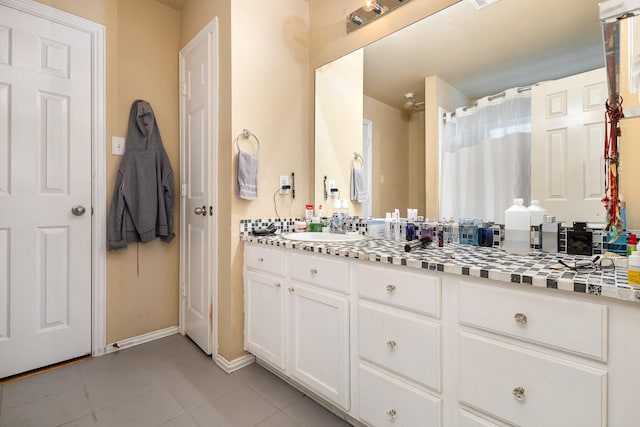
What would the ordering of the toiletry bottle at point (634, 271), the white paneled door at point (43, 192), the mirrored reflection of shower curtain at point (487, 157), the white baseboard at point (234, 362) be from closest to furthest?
the toiletry bottle at point (634, 271) < the mirrored reflection of shower curtain at point (487, 157) < the white paneled door at point (43, 192) < the white baseboard at point (234, 362)

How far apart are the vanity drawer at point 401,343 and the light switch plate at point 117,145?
6.39 ft

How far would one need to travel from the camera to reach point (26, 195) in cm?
180

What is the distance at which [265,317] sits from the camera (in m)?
1.75

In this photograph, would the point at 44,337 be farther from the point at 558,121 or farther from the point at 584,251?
the point at 558,121

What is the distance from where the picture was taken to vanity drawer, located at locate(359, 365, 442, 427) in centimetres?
106

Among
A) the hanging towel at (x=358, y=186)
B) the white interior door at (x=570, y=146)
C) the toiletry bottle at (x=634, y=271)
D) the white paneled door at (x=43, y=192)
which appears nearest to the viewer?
the toiletry bottle at (x=634, y=271)

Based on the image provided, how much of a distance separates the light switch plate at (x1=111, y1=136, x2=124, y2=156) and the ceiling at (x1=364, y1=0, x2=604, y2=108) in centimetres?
175

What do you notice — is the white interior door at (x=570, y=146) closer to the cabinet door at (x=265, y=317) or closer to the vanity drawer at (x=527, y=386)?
the vanity drawer at (x=527, y=386)

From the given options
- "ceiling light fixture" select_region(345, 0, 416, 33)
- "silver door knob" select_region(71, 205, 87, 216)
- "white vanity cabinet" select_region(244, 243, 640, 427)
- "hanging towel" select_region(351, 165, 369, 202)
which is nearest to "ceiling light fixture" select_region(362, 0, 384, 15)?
"ceiling light fixture" select_region(345, 0, 416, 33)

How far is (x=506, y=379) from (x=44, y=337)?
2422mm

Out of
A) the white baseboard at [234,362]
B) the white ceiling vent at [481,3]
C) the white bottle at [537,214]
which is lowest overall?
the white baseboard at [234,362]

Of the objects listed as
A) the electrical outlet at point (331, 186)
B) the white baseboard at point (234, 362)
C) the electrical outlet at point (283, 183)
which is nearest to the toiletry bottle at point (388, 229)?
the electrical outlet at point (331, 186)

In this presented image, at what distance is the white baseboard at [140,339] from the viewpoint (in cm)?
210

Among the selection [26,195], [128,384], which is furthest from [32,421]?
[26,195]
